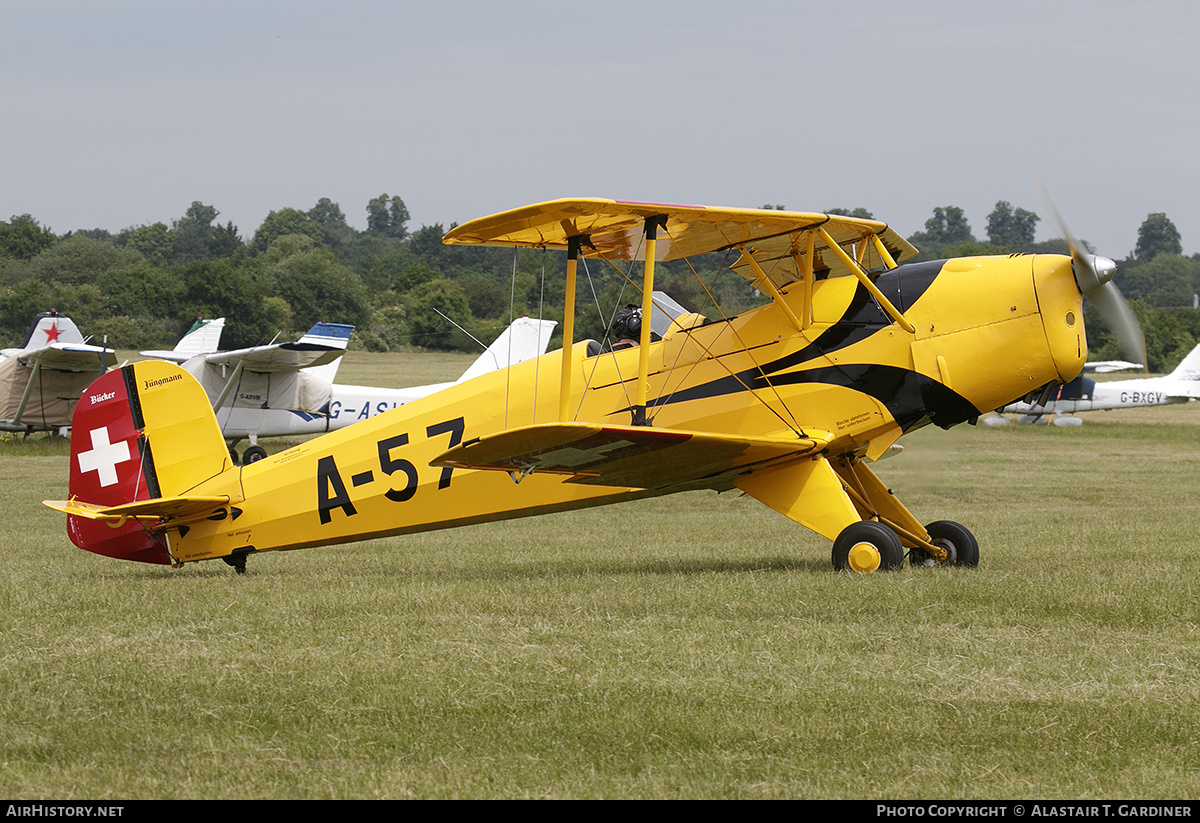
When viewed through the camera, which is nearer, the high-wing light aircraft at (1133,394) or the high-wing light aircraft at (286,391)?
the high-wing light aircraft at (286,391)

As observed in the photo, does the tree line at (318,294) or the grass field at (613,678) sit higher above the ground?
the tree line at (318,294)

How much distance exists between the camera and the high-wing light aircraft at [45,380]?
93.4 feet

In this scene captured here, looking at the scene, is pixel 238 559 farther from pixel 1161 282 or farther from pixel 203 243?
pixel 203 243

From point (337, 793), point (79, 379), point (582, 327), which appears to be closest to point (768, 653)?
point (337, 793)

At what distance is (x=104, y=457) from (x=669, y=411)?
4.72 meters

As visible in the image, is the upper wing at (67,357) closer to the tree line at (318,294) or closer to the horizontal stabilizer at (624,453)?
the tree line at (318,294)

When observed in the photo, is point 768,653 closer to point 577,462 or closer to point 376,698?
point 376,698

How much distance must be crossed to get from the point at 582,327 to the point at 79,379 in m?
16.8

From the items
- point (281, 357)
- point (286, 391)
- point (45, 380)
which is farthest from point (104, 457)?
point (45, 380)

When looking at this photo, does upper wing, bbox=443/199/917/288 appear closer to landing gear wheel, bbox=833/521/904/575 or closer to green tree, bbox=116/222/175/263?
landing gear wheel, bbox=833/521/904/575

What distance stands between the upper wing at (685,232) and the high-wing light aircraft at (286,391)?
16450 millimetres

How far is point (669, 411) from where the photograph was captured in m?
9.30

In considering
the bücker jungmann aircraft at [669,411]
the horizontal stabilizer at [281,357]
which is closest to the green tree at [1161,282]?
the horizontal stabilizer at [281,357]

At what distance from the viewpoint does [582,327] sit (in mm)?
41188
